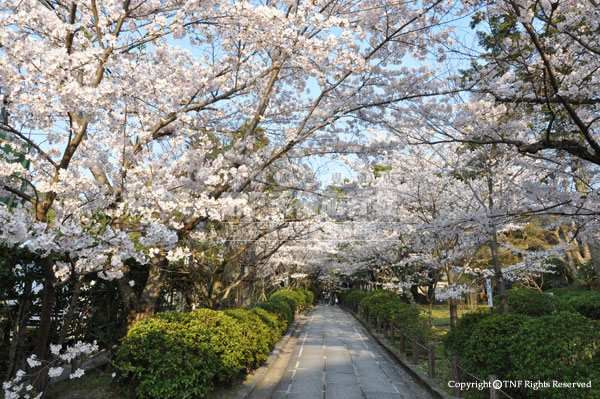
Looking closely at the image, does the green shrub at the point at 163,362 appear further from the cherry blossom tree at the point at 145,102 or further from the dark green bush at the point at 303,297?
the dark green bush at the point at 303,297

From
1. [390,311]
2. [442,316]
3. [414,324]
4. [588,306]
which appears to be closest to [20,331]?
[414,324]

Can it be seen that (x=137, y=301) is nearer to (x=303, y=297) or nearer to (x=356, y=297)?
(x=303, y=297)

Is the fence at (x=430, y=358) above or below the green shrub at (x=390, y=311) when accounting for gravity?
below

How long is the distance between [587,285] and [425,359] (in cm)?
1534

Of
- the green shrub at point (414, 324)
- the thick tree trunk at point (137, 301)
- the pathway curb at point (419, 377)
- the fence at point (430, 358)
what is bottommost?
the pathway curb at point (419, 377)

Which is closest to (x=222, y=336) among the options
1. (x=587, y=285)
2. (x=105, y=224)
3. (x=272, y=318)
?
(x=105, y=224)

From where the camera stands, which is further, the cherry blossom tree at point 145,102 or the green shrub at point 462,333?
the green shrub at point 462,333

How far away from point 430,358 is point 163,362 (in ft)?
18.5

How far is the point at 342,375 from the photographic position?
9.19 m

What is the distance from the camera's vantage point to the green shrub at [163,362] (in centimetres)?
540

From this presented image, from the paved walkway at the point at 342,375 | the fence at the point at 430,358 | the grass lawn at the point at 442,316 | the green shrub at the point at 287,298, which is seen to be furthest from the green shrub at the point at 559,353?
the green shrub at the point at 287,298

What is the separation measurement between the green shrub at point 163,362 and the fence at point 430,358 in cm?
418

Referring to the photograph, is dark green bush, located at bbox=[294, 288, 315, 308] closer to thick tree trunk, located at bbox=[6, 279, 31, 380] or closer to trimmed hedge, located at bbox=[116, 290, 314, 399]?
trimmed hedge, located at bbox=[116, 290, 314, 399]

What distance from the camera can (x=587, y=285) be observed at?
20562 millimetres
